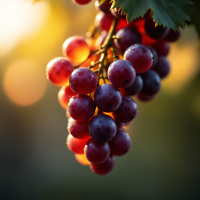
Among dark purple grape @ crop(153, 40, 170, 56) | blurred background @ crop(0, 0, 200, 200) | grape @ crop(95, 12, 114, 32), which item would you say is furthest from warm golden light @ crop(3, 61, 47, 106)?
dark purple grape @ crop(153, 40, 170, 56)

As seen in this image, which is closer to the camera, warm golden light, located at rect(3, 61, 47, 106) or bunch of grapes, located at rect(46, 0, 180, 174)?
bunch of grapes, located at rect(46, 0, 180, 174)

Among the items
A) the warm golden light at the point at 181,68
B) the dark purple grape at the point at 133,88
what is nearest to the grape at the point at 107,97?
the dark purple grape at the point at 133,88

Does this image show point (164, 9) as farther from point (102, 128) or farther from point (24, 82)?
point (24, 82)

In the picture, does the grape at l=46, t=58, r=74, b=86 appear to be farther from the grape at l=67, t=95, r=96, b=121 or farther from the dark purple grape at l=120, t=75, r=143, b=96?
the dark purple grape at l=120, t=75, r=143, b=96

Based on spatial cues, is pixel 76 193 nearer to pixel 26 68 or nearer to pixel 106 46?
pixel 26 68

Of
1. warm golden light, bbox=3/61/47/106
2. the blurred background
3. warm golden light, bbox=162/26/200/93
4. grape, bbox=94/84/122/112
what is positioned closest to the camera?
grape, bbox=94/84/122/112

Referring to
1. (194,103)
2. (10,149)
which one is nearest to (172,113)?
(194,103)
